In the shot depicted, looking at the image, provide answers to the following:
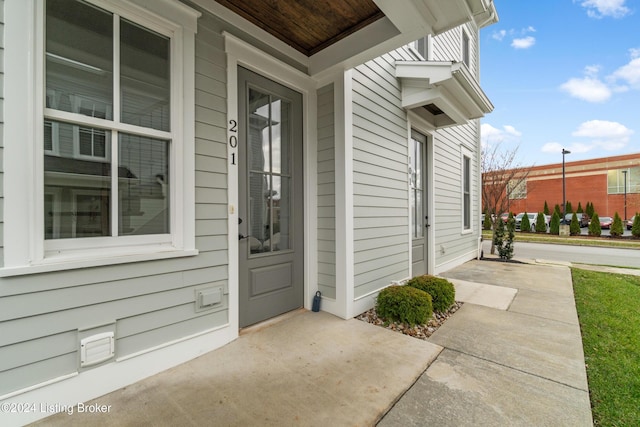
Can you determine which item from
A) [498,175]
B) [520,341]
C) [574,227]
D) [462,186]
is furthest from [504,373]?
[574,227]

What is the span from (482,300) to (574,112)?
1073 inches

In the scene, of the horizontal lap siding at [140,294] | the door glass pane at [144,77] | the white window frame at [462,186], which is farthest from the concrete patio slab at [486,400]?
the white window frame at [462,186]

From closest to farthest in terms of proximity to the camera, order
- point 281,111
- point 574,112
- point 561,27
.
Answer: point 281,111
point 561,27
point 574,112

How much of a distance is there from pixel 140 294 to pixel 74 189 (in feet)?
2.60

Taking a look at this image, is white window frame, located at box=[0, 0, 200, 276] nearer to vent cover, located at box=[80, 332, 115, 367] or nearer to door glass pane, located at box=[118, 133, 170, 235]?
door glass pane, located at box=[118, 133, 170, 235]

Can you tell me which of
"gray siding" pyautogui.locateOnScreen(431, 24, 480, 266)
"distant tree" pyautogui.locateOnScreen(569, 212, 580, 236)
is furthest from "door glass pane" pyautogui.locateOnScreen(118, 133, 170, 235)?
"distant tree" pyautogui.locateOnScreen(569, 212, 580, 236)

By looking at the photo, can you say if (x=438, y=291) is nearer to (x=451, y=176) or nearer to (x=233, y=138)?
(x=233, y=138)

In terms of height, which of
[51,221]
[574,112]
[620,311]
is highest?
[574,112]

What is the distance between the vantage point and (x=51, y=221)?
1583 mm

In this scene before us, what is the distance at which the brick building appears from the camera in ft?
78.4

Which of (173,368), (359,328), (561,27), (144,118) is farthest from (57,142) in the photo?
(561,27)

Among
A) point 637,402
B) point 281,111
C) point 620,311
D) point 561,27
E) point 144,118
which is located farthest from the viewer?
point 561,27

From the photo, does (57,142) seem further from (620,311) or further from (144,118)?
(620,311)

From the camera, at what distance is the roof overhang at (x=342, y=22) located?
2.12 m
